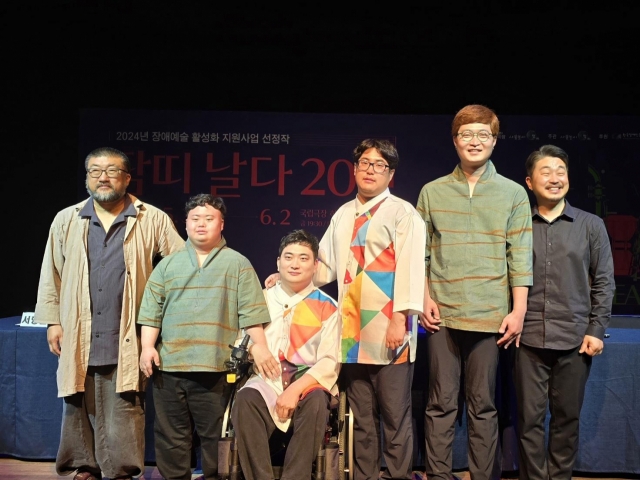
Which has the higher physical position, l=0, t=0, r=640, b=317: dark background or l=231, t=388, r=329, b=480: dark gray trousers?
l=0, t=0, r=640, b=317: dark background

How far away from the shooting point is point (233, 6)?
436cm

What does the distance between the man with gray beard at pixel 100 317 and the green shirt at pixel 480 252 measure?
52.0 inches

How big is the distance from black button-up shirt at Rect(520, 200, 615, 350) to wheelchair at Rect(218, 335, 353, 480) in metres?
0.86

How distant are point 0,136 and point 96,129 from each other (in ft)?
2.27

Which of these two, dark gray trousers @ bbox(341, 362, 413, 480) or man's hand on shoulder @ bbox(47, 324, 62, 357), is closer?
dark gray trousers @ bbox(341, 362, 413, 480)

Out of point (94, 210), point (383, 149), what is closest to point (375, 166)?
point (383, 149)

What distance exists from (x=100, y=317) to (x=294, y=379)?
0.91 meters

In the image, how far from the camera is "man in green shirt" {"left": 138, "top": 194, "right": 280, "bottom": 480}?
315 cm

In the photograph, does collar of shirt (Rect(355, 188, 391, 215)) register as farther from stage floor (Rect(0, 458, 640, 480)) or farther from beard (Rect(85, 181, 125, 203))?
stage floor (Rect(0, 458, 640, 480))

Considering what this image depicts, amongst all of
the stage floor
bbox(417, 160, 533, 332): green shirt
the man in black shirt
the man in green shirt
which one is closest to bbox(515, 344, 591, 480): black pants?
the man in black shirt

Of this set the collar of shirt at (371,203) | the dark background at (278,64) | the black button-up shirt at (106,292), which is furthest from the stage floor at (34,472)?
the collar of shirt at (371,203)

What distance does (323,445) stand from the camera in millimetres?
2930

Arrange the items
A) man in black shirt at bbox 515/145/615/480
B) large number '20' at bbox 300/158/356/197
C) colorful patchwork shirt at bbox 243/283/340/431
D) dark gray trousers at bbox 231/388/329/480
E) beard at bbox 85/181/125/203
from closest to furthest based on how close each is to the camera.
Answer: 1. dark gray trousers at bbox 231/388/329/480
2. colorful patchwork shirt at bbox 243/283/340/431
3. man in black shirt at bbox 515/145/615/480
4. beard at bbox 85/181/125/203
5. large number '20' at bbox 300/158/356/197

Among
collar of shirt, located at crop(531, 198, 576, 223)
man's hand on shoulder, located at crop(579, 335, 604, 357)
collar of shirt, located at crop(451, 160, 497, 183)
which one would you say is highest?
collar of shirt, located at crop(451, 160, 497, 183)
